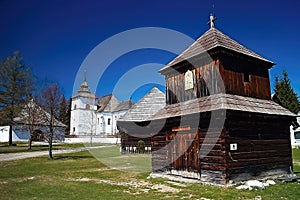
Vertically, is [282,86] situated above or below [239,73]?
above

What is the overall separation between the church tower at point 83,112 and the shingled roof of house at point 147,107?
4324 cm

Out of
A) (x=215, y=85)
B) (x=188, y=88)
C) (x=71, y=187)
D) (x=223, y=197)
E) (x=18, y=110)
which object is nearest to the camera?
(x=223, y=197)

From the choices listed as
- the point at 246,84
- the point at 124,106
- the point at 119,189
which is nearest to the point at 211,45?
the point at 246,84

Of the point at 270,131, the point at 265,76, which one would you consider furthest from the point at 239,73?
the point at 270,131

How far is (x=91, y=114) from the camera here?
75.5m

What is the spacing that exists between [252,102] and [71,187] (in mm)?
9785

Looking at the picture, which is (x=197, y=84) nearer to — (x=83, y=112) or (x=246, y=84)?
(x=246, y=84)

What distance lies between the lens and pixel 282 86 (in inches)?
1431

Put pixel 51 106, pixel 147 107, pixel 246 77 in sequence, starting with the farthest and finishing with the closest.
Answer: pixel 147 107 → pixel 51 106 → pixel 246 77

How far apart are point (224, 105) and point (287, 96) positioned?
28629mm

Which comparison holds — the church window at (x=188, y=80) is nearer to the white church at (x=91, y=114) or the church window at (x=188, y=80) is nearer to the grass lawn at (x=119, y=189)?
the grass lawn at (x=119, y=189)

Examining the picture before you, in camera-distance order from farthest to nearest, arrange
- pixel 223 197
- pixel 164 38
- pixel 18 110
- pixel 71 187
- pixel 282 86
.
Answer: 1. pixel 282 86
2. pixel 18 110
3. pixel 164 38
4. pixel 71 187
5. pixel 223 197

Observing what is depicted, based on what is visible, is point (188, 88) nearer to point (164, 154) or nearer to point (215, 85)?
point (215, 85)

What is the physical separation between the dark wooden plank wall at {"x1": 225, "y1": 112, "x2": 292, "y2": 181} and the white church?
5863 centimetres
